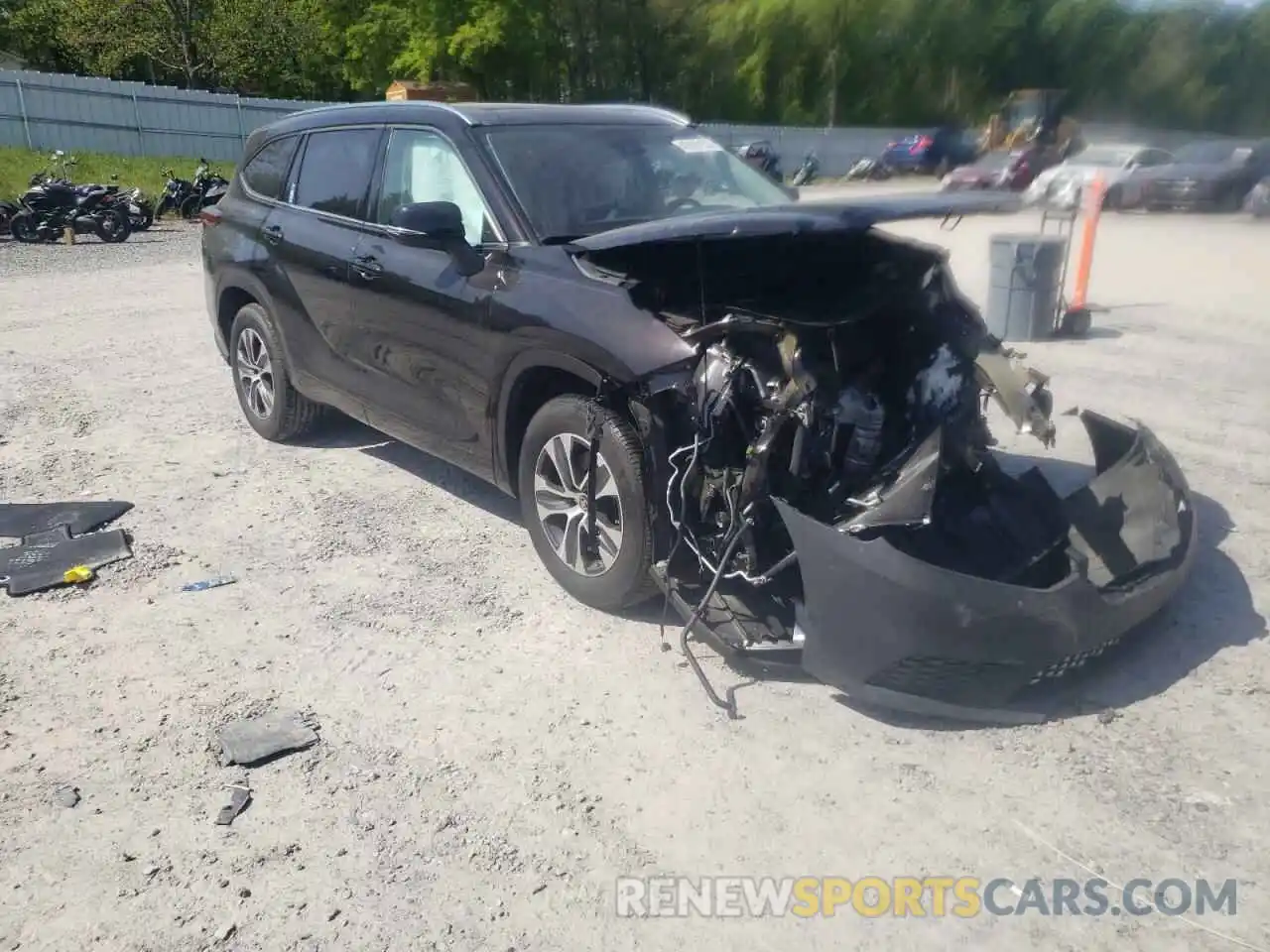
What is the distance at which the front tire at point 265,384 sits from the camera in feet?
20.5

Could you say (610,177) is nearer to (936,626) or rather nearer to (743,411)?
(743,411)

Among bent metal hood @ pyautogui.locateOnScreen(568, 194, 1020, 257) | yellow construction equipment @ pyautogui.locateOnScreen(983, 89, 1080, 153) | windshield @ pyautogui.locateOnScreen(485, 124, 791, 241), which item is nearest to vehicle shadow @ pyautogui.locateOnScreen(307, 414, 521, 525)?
windshield @ pyautogui.locateOnScreen(485, 124, 791, 241)

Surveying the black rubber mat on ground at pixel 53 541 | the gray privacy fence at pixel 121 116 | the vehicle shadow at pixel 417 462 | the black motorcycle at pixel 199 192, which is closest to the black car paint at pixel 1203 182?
the black motorcycle at pixel 199 192

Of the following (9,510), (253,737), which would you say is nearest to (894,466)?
(253,737)

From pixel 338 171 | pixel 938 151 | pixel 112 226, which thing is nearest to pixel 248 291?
pixel 338 171

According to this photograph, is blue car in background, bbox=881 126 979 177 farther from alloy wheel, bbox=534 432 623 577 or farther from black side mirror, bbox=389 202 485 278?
alloy wheel, bbox=534 432 623 577

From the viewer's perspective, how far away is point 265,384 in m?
6.54

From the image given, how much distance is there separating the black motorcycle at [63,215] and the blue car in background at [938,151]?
520 inches

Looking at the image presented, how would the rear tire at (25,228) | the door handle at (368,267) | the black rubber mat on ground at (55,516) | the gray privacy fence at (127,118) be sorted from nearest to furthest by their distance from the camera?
1. the door handle at (368,267)
2. the black rubber mat on ground at (55,516)
3. the rear tire at (25,228)
4. the gray privacy fence at (127,118)

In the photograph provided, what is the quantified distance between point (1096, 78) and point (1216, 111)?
2.19m

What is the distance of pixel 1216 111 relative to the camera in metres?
15.0

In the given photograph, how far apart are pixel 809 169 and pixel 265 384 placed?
27.2 metres

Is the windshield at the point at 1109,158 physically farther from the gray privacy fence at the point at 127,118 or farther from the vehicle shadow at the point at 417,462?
the vehicle shadow at the point at 417,462

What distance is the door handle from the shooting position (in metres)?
5.14
